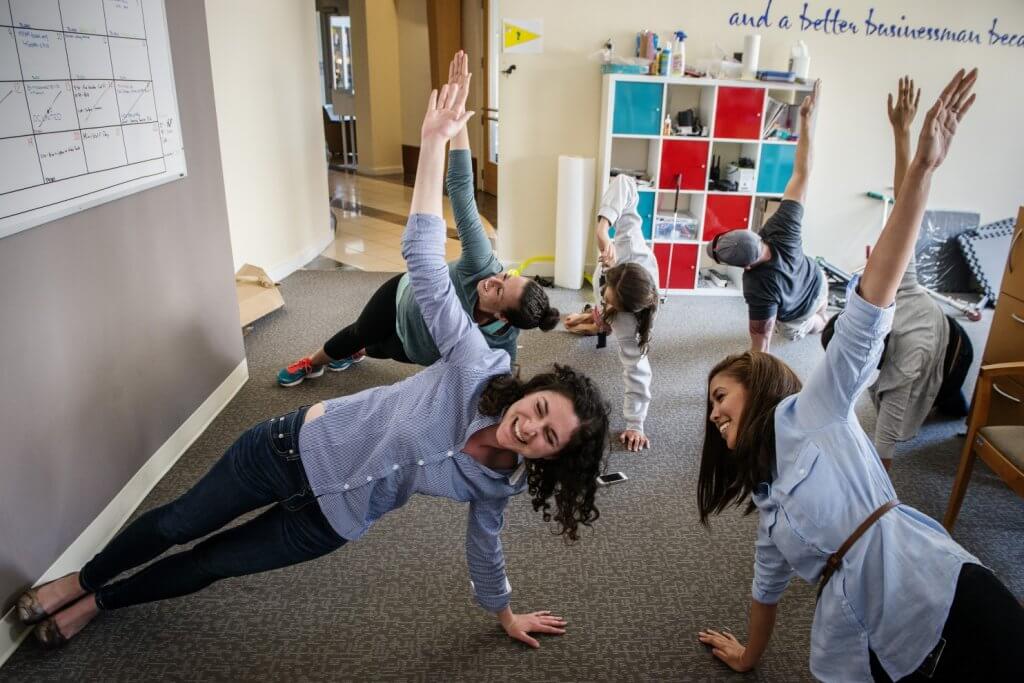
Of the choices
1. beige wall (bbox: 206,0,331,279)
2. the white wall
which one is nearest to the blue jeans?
beige wall (bbox: 206,0,331,279)

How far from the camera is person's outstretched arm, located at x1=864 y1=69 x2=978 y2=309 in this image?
3.76 ft

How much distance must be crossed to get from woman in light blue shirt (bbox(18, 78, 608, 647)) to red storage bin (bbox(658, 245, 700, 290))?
3.53m

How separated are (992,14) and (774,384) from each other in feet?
16.1

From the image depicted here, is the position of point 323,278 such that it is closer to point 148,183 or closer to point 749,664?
point 148,183

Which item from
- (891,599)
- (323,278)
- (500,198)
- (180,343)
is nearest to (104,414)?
(180,343)

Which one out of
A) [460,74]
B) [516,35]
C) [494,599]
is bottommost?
[494,599]

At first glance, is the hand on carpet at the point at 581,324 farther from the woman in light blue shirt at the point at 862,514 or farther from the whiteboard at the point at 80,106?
the woman in light blue shirt at the point at 862,514

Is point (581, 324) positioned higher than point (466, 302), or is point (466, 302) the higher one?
point (466, 302)

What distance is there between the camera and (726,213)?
4.80 meters

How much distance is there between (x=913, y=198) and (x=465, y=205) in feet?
4.70

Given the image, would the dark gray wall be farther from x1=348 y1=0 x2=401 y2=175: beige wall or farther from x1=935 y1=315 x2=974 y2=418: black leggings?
x1=348 y1=0 x2=401 y2=175: beige wall

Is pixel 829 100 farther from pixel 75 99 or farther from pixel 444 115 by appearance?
pixel 75 99

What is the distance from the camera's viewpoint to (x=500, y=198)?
505 centimetres

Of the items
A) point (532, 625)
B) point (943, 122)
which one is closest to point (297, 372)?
point (532, 625)
